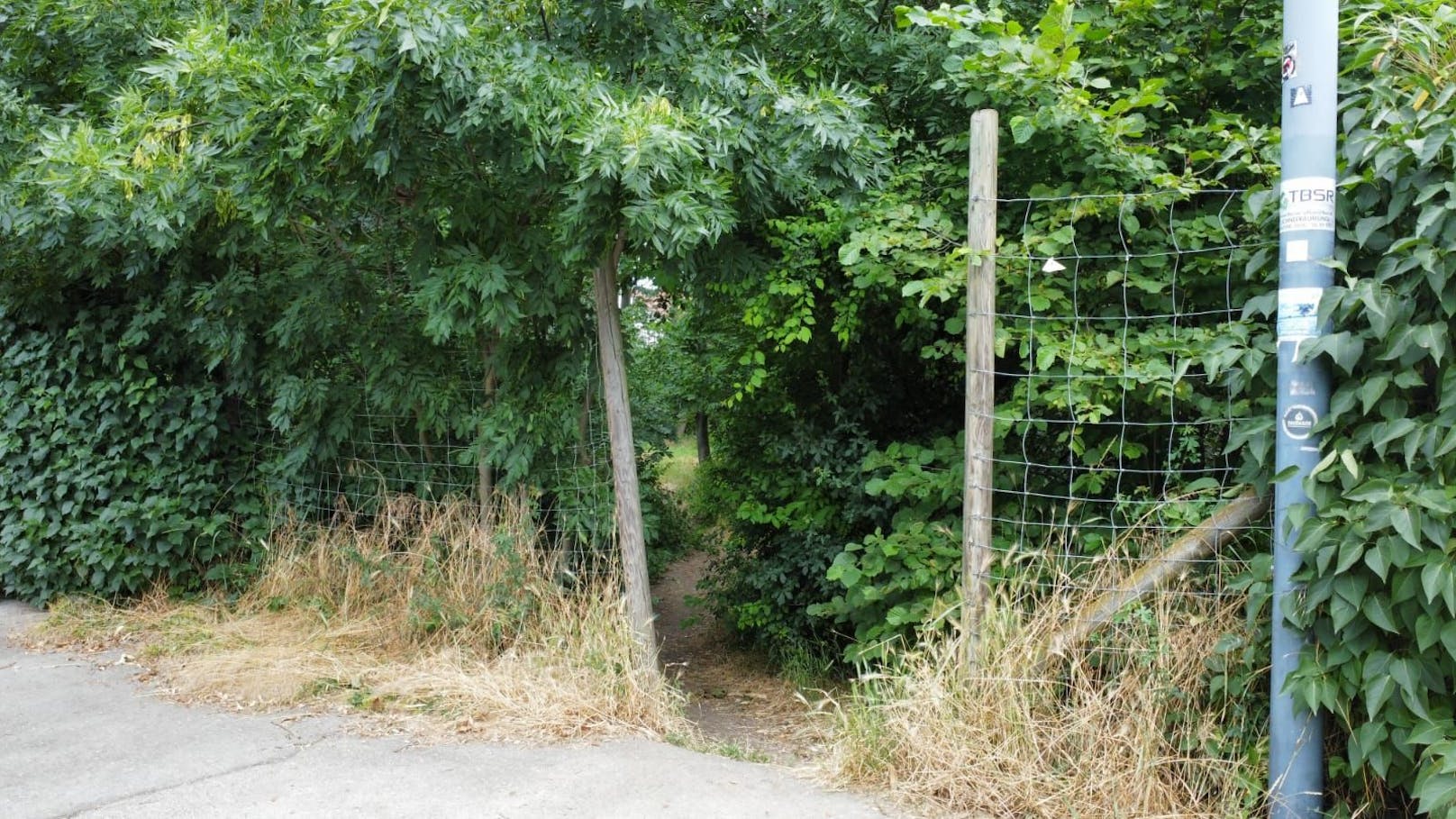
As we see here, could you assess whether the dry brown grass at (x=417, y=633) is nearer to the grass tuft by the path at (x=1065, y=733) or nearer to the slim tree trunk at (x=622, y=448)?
the slim tree trunk at (x=622, y=448)

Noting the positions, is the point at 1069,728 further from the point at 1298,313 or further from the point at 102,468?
the point at 102,468

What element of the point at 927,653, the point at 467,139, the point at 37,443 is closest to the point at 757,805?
the point at 927,653

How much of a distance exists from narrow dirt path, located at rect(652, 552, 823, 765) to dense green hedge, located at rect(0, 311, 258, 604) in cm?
344

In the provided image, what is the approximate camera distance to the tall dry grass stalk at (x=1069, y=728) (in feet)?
11.5

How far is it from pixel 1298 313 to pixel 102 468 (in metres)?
7.36

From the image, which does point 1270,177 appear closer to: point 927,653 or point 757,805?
point 927,653

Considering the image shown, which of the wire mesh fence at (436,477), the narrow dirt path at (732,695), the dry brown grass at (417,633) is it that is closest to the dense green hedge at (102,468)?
the dry brown grass at (417,633)

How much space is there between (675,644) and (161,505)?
12.6ft

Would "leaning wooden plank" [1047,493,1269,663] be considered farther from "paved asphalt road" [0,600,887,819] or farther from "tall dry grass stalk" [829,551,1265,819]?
"paved asphalt road" [0,600,887,819]

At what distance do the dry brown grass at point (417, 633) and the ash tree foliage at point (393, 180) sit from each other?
543 mm

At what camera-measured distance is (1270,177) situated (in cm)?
411

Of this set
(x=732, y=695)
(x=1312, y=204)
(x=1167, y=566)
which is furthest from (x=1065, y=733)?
(x=732, y=695)

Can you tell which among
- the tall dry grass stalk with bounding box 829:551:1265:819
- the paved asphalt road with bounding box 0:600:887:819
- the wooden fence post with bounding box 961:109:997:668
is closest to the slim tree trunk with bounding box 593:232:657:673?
the paved asphalt road with bounding box 0:600:887:819

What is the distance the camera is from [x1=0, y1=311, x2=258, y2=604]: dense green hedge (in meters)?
6.92
